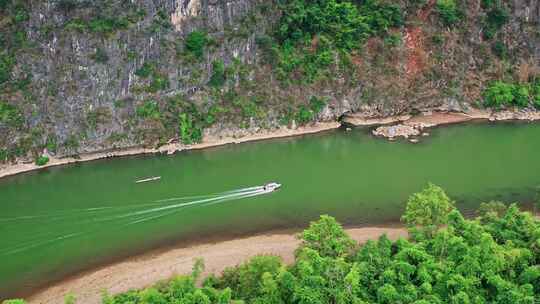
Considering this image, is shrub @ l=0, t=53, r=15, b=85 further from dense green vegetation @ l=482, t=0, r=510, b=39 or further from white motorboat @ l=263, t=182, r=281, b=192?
dense green vegetation @ l=482, t=0, r=510, b=39

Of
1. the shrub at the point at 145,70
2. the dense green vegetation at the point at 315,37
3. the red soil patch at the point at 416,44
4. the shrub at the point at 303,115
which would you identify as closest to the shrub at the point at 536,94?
the red soil patch at the point at 416,44

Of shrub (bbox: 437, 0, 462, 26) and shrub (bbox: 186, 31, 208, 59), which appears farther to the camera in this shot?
shrub (bbox: 437, 0, 462, 26)

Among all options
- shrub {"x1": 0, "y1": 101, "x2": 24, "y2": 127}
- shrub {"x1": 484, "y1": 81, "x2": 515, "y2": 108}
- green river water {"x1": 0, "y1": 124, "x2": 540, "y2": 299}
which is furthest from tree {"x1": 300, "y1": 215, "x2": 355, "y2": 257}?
shrub {"x1": 484, "y1": 81, "x2": 515, "y2": 108}

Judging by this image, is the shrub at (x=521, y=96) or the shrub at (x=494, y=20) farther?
the shrub at (x=494, y=20)

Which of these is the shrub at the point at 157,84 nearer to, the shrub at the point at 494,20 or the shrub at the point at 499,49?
the shrub at the point at 494,20

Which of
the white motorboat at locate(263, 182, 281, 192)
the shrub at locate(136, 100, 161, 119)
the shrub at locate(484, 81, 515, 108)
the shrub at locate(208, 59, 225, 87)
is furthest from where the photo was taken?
the shrub at locate(484, 81, 515, 108)

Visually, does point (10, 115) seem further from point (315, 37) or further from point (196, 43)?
point (315, 37)

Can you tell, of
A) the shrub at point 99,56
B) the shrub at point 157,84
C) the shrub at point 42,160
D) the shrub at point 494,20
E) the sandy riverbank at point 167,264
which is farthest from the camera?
the shrub at point 494,20

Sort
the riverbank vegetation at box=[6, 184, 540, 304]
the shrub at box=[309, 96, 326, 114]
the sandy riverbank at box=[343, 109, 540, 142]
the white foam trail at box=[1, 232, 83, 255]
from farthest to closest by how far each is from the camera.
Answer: the sandy riverbank at box=[343, 109, 540, 142], the shrub at box=[309, 96, 326, 114], the white foam trail at box=[1, 232, 83, 255], the riverbank vegetation at box=[6, 184, 540, 304]
